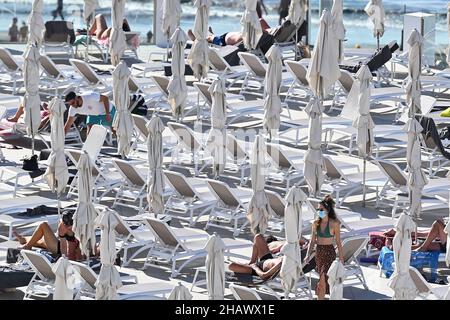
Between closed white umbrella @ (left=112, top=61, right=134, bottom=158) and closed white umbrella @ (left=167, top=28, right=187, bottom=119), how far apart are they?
4.81 feet

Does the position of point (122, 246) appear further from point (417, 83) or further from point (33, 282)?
point (417, 83)

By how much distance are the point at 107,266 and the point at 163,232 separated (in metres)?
1.78

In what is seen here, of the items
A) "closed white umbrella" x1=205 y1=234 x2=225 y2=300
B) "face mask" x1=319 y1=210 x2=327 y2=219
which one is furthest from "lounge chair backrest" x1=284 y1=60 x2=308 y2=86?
"closed white umbrella" x1=205 y1=234 x2=225 y2=300

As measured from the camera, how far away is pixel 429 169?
21266 millimetres

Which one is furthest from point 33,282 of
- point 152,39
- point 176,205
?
point 152,39

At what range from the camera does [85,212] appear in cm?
1767

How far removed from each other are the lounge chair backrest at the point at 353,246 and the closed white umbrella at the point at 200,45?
286 inches

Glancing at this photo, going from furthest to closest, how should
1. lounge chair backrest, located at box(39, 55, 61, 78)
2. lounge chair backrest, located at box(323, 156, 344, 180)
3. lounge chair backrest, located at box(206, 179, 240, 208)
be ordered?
lounge chair backrest, located at box(39, 55, 61, 78) < lounge chair backrest, located at box(323, 156, 344, 180) < lounge chair backrest, located at box(206, 179, 240, 208)

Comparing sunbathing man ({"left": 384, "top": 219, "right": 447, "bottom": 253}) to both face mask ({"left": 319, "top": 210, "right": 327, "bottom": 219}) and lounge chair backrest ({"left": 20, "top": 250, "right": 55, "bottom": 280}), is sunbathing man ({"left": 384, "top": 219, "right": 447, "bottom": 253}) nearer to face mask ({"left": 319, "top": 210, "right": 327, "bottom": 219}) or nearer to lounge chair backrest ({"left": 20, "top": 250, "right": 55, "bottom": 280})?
face mask ({"left": 319, "top": 210, "right": 327, "bottom": 219})

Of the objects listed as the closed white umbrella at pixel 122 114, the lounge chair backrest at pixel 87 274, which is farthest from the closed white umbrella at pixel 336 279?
the closed white umbrella at pixel 122 114

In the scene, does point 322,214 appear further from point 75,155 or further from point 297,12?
point 297,12

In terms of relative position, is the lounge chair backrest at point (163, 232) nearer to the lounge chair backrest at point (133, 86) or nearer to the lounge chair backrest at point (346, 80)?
the lounge chair backrest at point (133, 86)

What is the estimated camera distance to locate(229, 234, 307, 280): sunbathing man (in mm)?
17245

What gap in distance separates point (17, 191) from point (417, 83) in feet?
15.8
